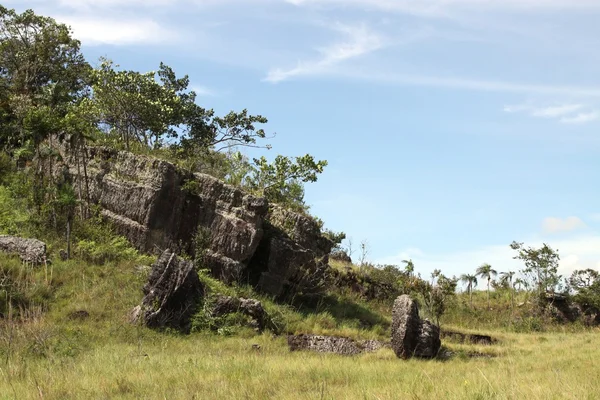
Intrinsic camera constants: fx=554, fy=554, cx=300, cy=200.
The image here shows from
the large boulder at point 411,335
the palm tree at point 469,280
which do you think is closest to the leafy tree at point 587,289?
the palm tree at point 469,280

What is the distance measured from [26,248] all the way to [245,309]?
10.8m

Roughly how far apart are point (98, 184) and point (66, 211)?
2.33 m

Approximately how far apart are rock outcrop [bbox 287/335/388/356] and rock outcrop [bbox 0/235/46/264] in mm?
12305

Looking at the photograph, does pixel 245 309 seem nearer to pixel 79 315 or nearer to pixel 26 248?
pixel 79 315

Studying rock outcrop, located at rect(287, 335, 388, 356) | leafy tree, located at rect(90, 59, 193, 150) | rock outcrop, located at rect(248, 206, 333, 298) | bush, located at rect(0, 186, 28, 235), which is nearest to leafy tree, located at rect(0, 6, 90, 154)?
leafy tree, located at rect(90, 59, 193, 150)

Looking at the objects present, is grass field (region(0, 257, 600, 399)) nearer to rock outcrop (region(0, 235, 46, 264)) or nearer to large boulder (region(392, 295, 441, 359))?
large boulder (region(392, 295, 441, 359))

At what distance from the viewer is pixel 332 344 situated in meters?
23.4

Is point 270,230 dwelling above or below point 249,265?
above

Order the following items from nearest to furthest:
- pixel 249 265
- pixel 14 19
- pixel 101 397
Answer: pixel 101 397 → pixel 249 265 → pixel 14 19

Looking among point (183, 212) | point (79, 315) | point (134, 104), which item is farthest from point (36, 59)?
point (79, 315)

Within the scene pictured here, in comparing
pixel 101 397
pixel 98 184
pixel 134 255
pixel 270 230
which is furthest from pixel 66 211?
pixel 101 397

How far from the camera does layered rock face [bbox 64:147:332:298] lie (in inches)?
1131

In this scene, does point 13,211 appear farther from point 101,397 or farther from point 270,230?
point 101,397

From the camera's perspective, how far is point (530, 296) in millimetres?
43938
